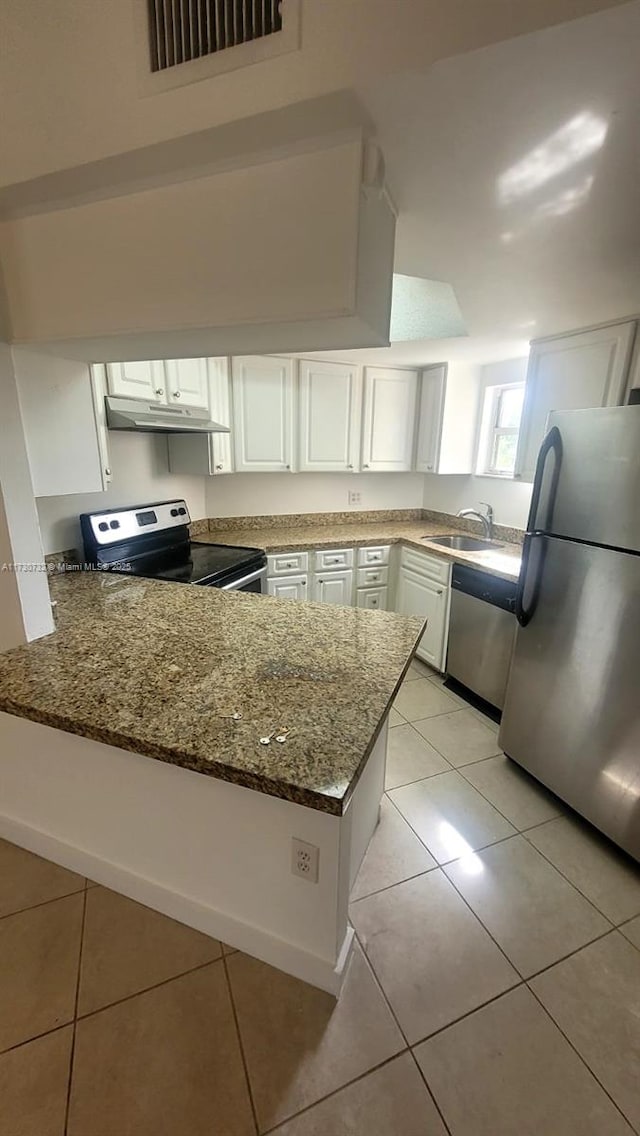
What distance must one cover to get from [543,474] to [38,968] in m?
2.57

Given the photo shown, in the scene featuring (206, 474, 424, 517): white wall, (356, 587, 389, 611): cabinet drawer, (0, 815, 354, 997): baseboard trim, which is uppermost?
(206, 474, 424, 517): white wall

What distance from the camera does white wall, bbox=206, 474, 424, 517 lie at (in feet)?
Result: 11.5

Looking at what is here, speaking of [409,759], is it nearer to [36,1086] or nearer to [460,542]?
[36,1086]

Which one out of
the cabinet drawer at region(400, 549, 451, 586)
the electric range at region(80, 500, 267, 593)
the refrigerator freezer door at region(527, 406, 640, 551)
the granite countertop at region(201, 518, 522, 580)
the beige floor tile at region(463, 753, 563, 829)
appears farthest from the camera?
the cabinet drawer at region(400, 549, 451, 586)

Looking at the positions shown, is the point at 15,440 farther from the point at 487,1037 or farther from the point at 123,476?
the point at 487,1037

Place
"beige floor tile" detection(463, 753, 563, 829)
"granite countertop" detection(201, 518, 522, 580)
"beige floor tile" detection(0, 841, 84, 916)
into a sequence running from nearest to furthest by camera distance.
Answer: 1. "beige floor tile" detection(0, 841, 84, 916)
2. "beige floor tile" detection(463, 753, 563, 829)
3. "granite countertop" detection(201, 518, 522, 580)

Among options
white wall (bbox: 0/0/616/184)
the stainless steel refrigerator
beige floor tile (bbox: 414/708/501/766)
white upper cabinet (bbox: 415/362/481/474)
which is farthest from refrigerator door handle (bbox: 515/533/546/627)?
white wall (bbox: 0/0/616/184)

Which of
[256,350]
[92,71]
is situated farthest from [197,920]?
[92,71]

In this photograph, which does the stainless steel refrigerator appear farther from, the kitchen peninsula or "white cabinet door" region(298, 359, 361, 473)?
"white cabinet door" region(298, 359, 361, 473)

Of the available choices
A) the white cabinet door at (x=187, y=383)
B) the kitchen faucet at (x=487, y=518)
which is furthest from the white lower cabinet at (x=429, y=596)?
the white cabinet door at (x=187, y=383)

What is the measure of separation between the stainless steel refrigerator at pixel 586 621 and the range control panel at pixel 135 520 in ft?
7.04

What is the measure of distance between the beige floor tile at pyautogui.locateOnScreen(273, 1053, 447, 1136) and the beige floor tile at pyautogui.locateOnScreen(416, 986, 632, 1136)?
40mm

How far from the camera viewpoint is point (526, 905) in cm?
155

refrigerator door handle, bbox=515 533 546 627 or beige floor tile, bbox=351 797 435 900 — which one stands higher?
refrigerator door handle, bbox=515 533 546 627
